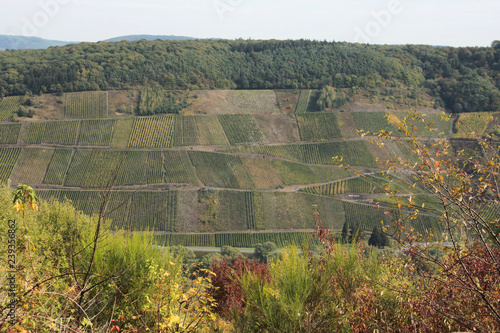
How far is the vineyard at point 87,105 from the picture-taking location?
77875mm

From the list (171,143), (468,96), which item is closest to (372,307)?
(171,143)

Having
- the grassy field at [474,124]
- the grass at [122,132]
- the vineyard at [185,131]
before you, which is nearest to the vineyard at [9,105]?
the grass at [122,132]

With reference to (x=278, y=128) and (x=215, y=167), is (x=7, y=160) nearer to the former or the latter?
(x=215, y=167)

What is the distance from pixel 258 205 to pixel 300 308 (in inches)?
1998

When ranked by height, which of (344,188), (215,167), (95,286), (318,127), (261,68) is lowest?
(344,188)

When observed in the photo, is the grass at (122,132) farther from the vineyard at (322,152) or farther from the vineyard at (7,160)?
the vineyard at (322,152)

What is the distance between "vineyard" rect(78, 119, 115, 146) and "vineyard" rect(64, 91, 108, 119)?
9.82 feet

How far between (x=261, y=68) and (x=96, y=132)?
4602 centimetres

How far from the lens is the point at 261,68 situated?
102250 mm

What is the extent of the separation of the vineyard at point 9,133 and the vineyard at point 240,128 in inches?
1401

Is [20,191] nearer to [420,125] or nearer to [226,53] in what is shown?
[420,125]

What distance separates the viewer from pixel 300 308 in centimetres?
879

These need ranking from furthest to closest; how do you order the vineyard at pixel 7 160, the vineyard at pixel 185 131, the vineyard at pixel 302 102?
1. the vineyard at pixel 302 102
2. the vineyard at pixel 185 131
3. the vineyard at pixel 7 160

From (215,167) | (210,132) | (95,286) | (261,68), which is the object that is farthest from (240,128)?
(95,286)
